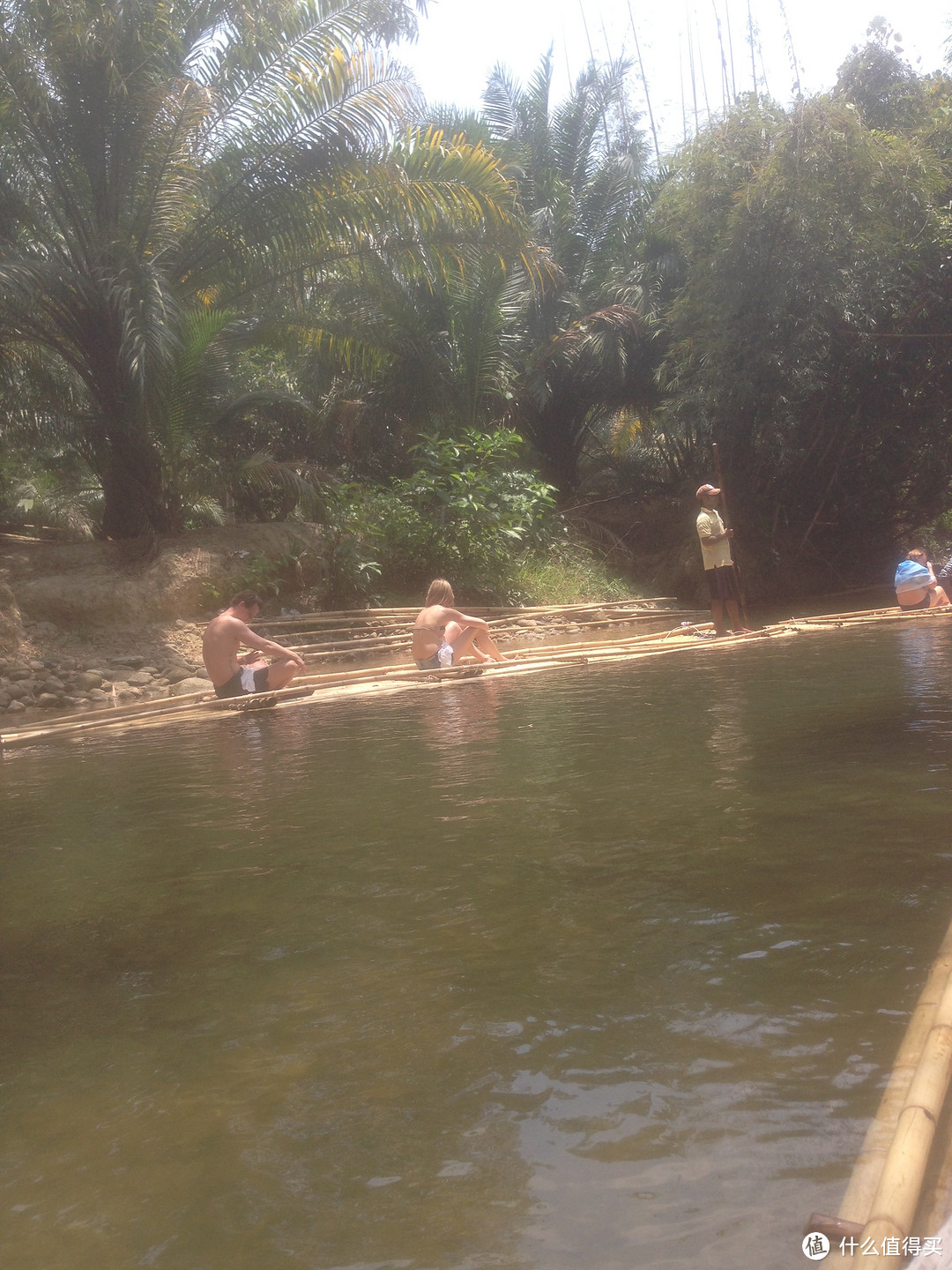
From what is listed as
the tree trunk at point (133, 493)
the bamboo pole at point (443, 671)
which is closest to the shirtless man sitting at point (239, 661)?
the bamboo pole at point (443, 671)

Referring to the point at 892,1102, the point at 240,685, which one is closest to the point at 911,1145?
the point at 892,1102

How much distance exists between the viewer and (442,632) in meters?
10.1

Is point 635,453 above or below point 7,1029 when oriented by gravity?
above

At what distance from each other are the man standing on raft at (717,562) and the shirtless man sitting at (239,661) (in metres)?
5.12

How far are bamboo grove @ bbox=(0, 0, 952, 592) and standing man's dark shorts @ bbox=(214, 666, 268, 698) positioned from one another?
389cm

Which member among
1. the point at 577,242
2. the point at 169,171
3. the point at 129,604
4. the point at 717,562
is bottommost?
the point at 717,562

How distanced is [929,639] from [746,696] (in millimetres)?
3569

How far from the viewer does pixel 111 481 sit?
1274 centimetres

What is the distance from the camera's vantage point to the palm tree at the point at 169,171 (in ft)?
35.9

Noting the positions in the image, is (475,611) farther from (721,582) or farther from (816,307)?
(816,307)

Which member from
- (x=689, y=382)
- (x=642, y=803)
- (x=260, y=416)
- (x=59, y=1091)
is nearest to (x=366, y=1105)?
(x=59, y=1091)

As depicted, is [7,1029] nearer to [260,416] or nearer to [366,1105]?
[366,1105]

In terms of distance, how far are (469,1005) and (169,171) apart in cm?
1108

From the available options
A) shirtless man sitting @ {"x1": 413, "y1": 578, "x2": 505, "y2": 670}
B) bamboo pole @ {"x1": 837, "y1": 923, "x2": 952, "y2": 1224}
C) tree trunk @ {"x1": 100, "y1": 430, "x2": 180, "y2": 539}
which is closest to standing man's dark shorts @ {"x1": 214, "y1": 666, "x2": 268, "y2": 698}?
shirtless man sitting @ {"x1": 413, "y1": 578, "x2": 505, "y2": 670}
